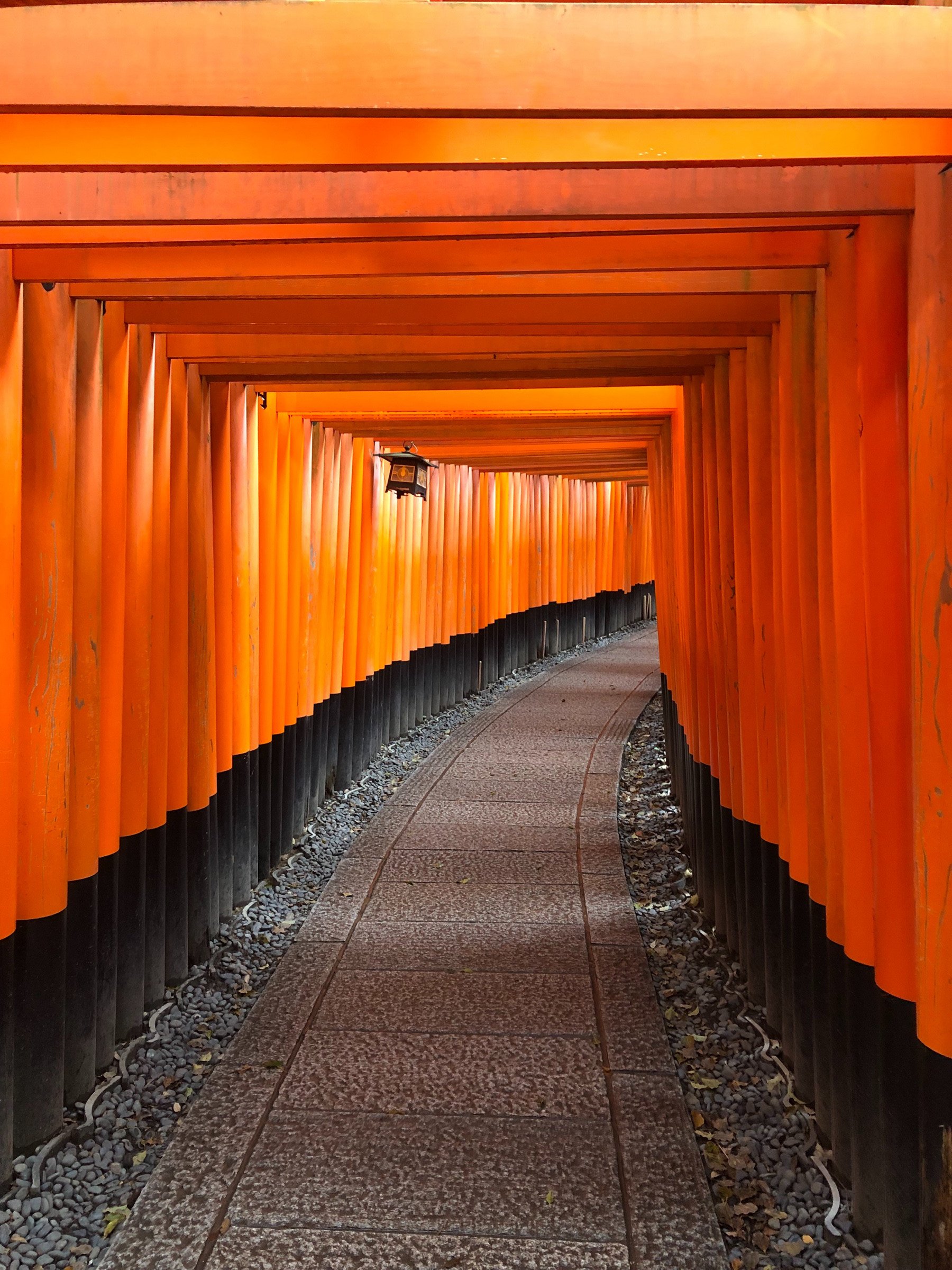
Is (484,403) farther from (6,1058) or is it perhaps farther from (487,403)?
(6,1058)

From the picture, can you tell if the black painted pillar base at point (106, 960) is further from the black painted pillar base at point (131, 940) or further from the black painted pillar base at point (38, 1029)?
the black painted pillar base at point (38, 1029)

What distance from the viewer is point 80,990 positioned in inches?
158

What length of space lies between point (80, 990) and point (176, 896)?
3.91ft

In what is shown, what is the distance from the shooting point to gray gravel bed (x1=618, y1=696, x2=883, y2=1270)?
10.5ft

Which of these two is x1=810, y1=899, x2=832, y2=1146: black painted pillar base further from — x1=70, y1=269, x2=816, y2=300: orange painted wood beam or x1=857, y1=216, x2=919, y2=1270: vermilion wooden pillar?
x1=70, y1=269, x2=816, y2=300: orange painted wood beam

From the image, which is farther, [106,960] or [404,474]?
[404,474]

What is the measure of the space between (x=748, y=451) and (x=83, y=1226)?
3.86 metres

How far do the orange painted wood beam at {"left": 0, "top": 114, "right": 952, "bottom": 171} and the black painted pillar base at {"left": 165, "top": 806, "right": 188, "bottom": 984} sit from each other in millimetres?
3302

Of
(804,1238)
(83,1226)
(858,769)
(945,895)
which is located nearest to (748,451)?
(858,769)

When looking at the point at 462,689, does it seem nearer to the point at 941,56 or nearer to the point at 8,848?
the point at 8,848

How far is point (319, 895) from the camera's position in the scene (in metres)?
6.54

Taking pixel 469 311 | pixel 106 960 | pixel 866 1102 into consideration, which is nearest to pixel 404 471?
pixel 469 311

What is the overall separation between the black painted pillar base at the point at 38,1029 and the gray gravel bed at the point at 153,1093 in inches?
4.5

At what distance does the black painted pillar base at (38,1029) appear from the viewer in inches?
141
